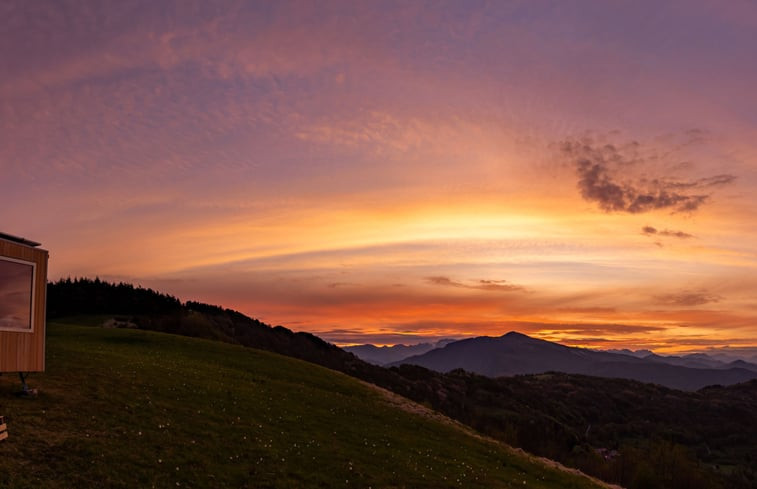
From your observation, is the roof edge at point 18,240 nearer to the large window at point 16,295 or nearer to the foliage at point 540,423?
the large window at point 16,295

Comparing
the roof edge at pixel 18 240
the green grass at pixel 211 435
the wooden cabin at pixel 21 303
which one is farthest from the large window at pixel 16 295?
the green grass at pixel 211 435

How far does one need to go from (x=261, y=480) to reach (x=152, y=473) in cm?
447

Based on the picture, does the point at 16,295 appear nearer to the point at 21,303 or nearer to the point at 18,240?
the point at 21,303

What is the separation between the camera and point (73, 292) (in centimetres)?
8900

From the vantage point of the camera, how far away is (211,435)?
27.9 m

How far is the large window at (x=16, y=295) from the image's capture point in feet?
85.5

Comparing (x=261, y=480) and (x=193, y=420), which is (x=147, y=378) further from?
(x=261, y=480)

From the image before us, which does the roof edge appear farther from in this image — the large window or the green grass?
the green grass

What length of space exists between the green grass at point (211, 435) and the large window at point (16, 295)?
11.8ft

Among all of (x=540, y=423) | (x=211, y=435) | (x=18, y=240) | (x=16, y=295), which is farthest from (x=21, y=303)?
(x=540, y=423)

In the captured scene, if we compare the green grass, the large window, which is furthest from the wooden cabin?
the green grass

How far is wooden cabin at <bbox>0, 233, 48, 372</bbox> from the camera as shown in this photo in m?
26.1

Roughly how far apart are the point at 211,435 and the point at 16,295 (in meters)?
11.7

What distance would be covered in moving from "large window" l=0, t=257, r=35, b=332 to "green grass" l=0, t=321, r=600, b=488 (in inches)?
141
